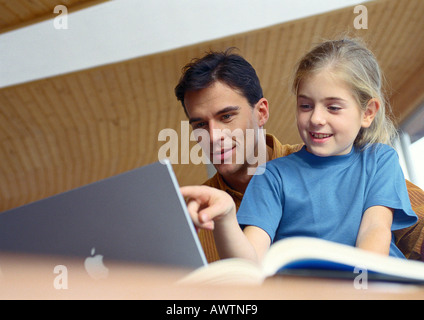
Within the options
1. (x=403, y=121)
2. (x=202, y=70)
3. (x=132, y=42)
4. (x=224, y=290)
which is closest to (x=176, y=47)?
(x=132, y=42)

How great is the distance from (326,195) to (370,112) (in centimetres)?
31

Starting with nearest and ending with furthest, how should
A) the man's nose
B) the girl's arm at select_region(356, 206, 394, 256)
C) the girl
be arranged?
the girl's arm at select_region(356, 206, 394, 256)
the girl
the man's nose

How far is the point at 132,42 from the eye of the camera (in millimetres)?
5008

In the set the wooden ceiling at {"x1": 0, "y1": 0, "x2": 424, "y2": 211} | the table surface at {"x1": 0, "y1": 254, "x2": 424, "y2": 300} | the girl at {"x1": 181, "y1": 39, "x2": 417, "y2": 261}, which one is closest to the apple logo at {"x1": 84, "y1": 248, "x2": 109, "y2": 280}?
the table surface at {"x1": 0, "y1": 254, "x2": 424, "y2": 300}

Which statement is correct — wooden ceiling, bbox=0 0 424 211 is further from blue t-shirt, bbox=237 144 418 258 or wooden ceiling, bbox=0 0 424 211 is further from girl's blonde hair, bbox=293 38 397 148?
blue t-shirt, bbox=237 144 418 258

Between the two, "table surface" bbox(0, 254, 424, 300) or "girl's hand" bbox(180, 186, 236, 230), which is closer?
"table surface" bbox(0, 254, 424, 300)

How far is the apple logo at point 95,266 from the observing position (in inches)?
27.9

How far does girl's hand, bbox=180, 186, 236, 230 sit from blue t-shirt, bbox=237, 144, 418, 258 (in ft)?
1.09

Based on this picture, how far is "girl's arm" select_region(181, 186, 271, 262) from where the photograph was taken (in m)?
0.92

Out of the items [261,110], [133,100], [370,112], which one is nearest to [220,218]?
[370,112]

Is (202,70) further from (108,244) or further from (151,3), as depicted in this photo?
(151,3)

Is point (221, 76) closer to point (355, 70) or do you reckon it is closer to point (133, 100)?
point (355, 70)

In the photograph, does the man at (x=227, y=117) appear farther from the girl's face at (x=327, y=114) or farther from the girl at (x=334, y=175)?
the girl's face at (x=327, y=114)

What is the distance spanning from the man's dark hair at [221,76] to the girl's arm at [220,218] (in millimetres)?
1023
